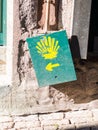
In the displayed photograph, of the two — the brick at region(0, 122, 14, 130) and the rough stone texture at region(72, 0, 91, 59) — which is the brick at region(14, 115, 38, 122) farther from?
the rough stone texture at region(72, 0, 91, 59)

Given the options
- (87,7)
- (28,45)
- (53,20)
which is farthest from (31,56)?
(87,7)

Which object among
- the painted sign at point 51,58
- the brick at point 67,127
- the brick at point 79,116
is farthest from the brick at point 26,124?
the painted sign at point 51,58

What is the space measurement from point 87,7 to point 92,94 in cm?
113

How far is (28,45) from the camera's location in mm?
3516

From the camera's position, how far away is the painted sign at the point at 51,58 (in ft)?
11.6

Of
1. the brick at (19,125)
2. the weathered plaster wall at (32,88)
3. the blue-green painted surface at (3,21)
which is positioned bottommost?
the brick at (19,125)

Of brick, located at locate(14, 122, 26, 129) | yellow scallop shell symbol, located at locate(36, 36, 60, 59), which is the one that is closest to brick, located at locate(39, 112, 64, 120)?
brick, located at locate(14, 122, 26, 129)

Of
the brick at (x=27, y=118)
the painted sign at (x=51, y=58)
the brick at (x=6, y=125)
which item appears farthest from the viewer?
the brick at (x=27, y=118)

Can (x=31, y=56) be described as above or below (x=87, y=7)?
below

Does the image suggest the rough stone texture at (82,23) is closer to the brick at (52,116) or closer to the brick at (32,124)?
the brick at (52,116)

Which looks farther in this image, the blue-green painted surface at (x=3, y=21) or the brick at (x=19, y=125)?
the blue-green painted surface at (x=3, y=21)

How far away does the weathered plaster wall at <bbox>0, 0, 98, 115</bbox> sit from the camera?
11.8 feet

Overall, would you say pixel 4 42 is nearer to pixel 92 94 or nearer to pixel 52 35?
pixel 52 35

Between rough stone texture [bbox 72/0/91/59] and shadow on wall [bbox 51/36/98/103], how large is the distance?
0.82 ft
